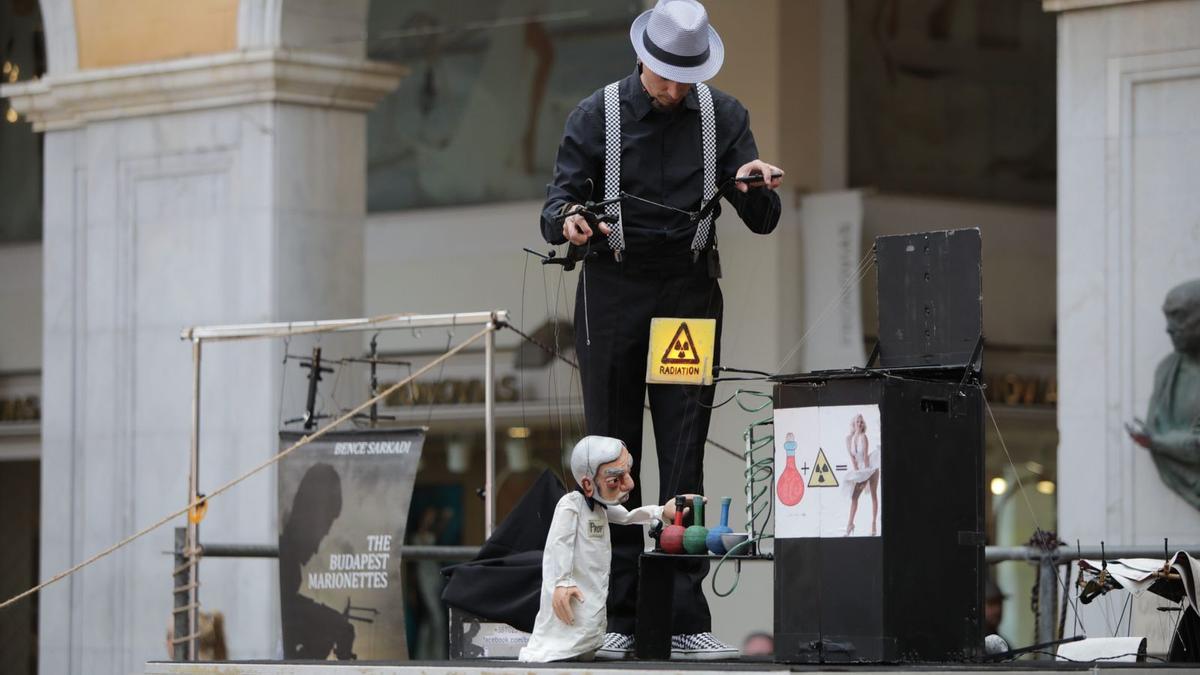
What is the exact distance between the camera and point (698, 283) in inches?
283

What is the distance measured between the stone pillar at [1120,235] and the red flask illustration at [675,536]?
4137 millimetres

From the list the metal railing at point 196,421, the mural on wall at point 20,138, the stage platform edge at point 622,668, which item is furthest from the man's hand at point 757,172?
the mural on wall at point 20,138

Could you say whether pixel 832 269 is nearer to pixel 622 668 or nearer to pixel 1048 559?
pixel 1048 559

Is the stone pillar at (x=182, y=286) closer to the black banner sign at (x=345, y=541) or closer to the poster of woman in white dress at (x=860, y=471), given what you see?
the black banner sign at (x=345, y=541)

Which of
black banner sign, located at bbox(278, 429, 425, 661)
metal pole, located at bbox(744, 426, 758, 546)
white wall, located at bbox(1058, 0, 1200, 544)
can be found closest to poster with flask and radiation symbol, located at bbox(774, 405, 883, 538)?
metal pole, located at bbox(744, 426, 758, 546)

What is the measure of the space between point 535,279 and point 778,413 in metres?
10.1

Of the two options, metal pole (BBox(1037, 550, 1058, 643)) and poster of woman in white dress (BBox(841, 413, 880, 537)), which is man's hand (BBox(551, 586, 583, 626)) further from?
metal pole (BBox(1037, 550, 1058, 643))

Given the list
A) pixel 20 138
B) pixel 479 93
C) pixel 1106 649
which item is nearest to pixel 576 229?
pixel 1106 649

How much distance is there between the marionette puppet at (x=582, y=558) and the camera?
6797 mm

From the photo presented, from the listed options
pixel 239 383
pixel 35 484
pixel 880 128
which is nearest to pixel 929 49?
pixel 880 128

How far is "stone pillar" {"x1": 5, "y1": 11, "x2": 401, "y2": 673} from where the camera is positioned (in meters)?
13.2

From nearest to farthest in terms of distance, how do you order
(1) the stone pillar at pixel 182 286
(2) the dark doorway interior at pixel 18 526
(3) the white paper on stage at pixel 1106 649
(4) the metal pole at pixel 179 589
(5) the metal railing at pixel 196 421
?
(3) the white paper on stage at pixel 1106 649 → (5) the metal railing at pixel 196 421 → (4) the metal pole at pixel 179 589 → (1) the stone pillar at pixel 182 286 → (2) the dark doorway interior at pixel 18 526

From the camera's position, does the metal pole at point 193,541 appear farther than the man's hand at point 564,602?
Yes

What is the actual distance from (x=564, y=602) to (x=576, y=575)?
15cm
